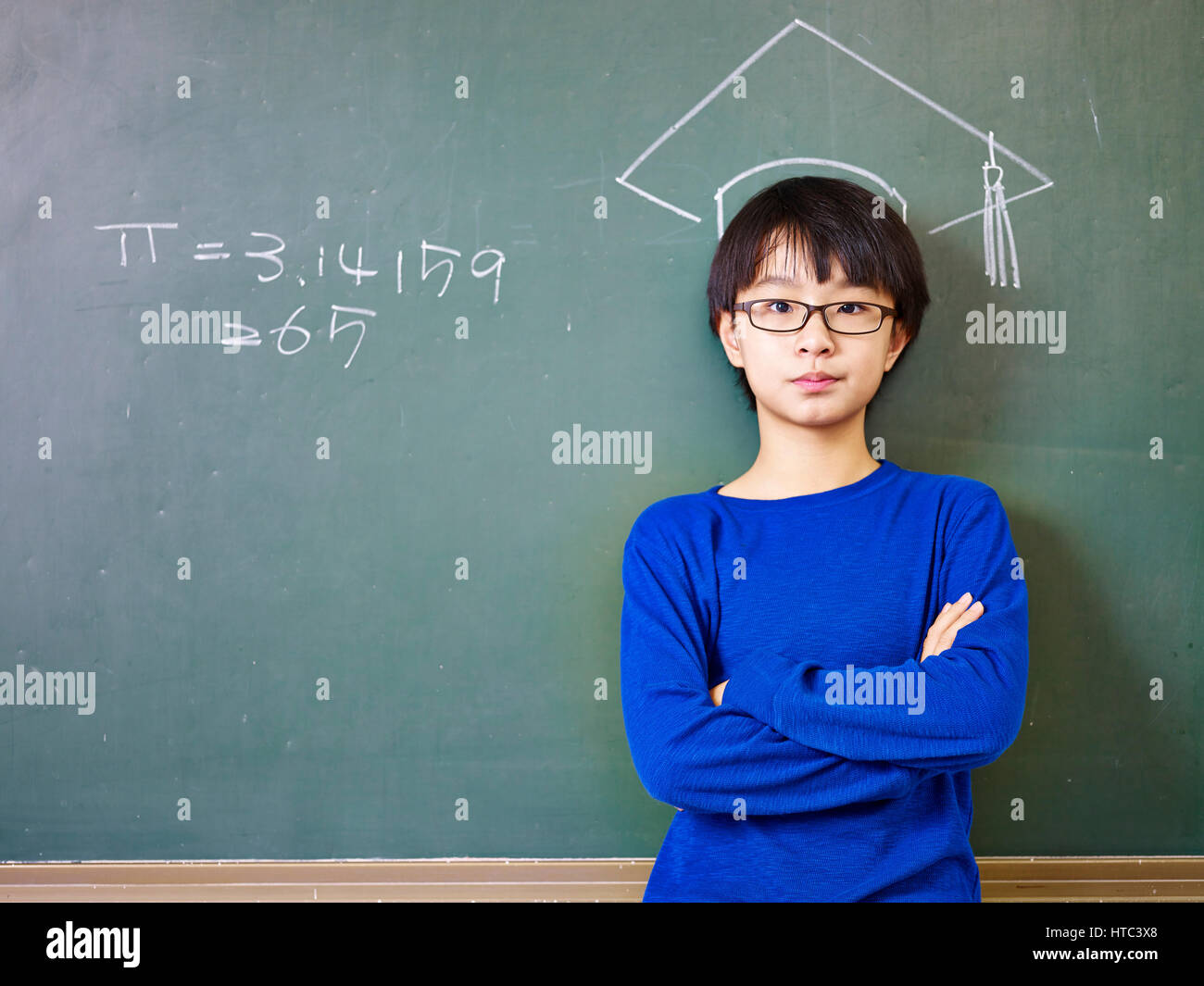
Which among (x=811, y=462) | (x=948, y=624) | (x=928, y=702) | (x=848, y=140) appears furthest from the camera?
(x=848, y=140)

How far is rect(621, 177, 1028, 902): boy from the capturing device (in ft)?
3.43

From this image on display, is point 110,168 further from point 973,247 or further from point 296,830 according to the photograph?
point 973,247

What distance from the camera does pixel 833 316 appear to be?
120 centimetres

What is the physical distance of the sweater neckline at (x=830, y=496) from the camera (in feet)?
4.00

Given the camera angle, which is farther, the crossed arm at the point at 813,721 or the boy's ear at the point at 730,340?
the boy's ear at the point at 730,340

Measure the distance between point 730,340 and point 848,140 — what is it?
395 mm

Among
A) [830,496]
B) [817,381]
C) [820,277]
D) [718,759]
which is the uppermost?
[820,277]

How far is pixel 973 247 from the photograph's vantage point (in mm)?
1379

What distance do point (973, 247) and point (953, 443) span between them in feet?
1.05

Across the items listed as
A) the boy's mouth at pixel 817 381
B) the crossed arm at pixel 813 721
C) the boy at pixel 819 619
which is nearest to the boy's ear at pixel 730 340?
the boy at pixel 819 619

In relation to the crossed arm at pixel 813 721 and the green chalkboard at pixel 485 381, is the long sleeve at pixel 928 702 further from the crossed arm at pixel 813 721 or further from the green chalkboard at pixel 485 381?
the green chalkboard at pixel 485 381

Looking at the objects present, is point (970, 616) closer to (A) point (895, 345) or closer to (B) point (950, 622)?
(B) point (950, 622)

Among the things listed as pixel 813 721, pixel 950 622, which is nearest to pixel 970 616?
pixel 950 622
